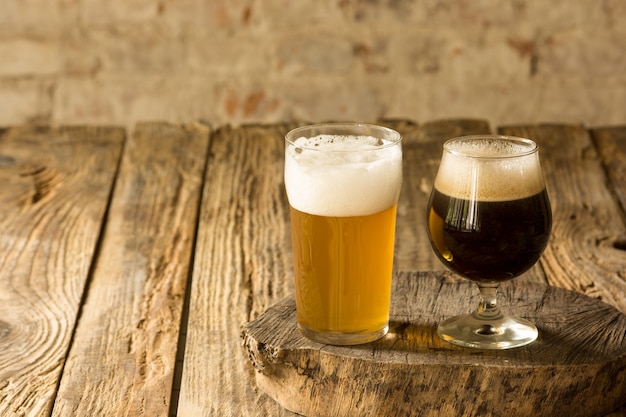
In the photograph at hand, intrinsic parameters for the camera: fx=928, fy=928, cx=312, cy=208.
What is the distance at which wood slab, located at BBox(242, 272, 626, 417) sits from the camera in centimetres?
99

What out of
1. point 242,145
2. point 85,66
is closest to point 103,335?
point 242,145

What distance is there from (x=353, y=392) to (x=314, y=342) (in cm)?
8

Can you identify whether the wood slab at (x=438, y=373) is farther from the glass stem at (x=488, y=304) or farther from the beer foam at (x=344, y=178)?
the beer foam at (x=344, y=178)

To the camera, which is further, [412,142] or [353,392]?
[412,142]

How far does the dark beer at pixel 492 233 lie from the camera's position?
1.05 m

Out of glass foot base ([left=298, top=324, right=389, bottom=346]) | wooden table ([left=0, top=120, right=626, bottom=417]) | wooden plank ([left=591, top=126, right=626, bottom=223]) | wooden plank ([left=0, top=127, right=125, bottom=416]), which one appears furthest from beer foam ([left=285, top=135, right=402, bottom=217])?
wooden plank ([left=591, top=126, right=626, bottom=223])

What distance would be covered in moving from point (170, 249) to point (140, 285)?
0.50ft

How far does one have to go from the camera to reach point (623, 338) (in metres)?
1.07

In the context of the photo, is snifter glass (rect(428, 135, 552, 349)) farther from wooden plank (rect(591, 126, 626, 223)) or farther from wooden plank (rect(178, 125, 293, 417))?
wooden plank (rect(591, 126, 626, 223))

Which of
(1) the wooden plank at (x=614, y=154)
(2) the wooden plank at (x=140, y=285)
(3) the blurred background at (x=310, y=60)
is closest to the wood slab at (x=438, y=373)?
(2) the wooden plank at (x=140, y=285)

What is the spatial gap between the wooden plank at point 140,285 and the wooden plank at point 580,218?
602 mm

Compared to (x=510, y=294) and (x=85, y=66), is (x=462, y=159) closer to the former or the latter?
(x=510, y=294)

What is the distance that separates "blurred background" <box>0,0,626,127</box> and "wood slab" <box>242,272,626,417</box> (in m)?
1.71

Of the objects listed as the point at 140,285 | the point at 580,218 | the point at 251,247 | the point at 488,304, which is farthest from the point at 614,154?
the point at 140,285
